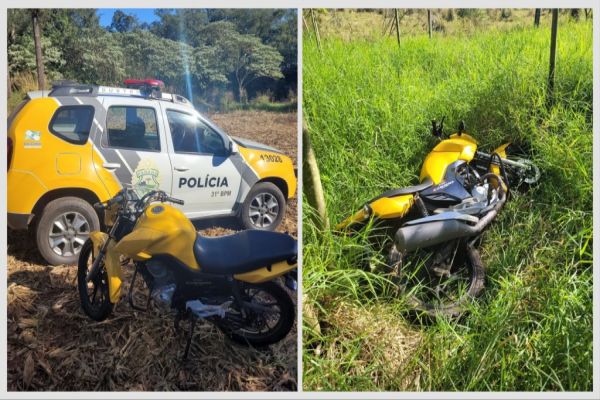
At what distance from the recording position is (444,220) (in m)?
2.78

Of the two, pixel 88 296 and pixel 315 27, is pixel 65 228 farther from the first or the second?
pixel 315 27

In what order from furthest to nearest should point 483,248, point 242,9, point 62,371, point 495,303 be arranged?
point 483,248 → point 495,303 → point 242,9 → point 62,371

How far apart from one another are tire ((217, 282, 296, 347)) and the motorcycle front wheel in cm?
76

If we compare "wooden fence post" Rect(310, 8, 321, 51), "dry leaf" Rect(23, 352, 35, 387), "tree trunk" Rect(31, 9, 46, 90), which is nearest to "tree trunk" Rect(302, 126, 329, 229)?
"tree trunk" Rect(31, 9, 46, 90)

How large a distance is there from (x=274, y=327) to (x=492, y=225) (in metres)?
1.71

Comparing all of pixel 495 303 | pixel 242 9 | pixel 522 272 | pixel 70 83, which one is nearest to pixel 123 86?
pixel 70 83

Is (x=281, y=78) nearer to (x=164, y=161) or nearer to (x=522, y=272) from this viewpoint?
(x=164, y=161)

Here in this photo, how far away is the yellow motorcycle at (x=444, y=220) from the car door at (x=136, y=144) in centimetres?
115

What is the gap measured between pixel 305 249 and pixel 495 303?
40.5 inches

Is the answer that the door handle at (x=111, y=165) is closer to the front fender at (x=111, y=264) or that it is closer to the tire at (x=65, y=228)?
the tire at (x=65, y=228)

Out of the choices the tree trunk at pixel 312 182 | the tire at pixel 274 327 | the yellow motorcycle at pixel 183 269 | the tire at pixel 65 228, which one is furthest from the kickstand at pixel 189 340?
the tree trunk at pixel 312 182

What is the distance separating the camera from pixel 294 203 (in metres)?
2.42

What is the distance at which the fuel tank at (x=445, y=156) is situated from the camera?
3232mm

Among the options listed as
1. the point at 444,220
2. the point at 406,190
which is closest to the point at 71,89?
the point at 406,190
